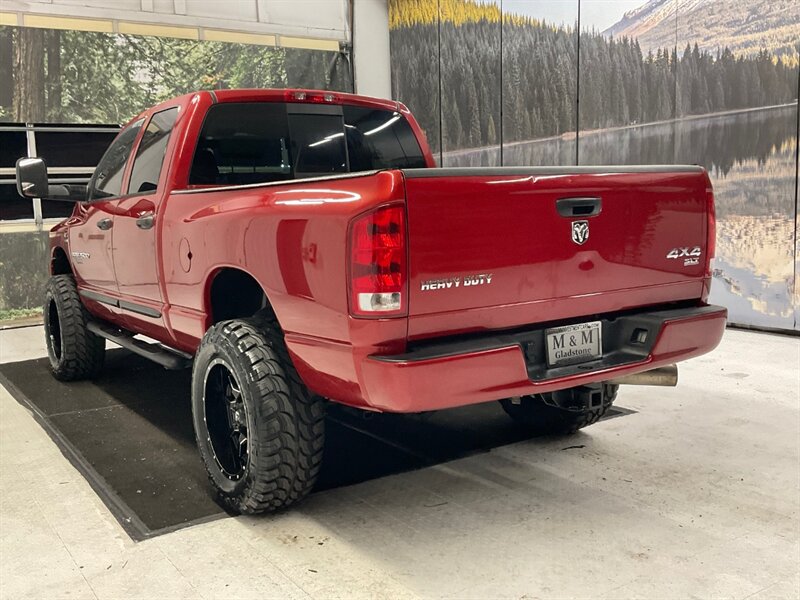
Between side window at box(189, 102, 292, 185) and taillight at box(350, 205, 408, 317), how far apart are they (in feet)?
5.19

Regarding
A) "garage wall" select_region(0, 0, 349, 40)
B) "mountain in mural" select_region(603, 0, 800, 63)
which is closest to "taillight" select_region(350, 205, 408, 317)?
"mountain in mural" select_region(603, 0, 800, 63)

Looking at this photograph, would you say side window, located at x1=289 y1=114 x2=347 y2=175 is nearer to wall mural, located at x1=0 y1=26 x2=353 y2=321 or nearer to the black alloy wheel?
the black alloy wheel

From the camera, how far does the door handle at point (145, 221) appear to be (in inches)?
142

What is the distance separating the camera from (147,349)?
3.94 m

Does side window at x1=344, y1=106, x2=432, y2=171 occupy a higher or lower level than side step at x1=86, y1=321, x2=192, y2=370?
higher

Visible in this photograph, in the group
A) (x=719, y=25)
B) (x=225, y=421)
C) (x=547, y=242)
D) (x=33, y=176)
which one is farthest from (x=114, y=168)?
(x=719, y=25)

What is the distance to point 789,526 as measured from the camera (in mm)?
2834

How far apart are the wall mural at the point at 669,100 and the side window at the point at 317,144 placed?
4.02 meters

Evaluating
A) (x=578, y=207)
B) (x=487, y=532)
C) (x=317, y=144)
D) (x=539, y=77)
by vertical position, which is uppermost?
(x=539, y=77)

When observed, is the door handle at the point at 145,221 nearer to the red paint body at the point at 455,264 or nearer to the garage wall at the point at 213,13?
the red paint body at the point at 455,264

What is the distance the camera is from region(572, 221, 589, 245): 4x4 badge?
2.67m

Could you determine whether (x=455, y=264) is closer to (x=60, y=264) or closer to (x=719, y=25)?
(x=60, y=264)

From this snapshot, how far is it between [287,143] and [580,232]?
5.90ft

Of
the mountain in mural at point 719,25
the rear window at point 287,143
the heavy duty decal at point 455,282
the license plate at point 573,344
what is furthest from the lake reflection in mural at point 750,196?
the heavy duty decal at point 455,282
